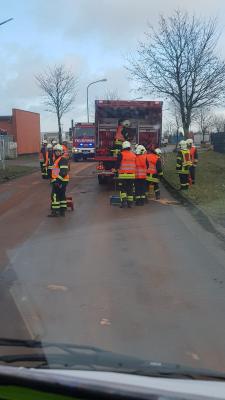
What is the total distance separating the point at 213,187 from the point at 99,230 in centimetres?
821

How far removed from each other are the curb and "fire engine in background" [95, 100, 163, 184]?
346 centimetres

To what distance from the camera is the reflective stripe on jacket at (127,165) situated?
48.9 ft

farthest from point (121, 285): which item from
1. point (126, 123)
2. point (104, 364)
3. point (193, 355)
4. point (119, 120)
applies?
point (119, 120)

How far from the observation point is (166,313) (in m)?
5.38

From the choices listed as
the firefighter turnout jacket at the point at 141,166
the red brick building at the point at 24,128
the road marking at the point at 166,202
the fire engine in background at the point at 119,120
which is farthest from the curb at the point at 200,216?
the red brick building at the point at 24,128

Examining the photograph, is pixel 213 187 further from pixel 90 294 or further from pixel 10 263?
pixel 90 294

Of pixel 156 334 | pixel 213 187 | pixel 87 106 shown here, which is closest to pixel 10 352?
pixel 156 334

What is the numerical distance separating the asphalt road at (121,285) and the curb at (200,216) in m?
0.30

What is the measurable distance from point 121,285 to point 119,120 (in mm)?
15385

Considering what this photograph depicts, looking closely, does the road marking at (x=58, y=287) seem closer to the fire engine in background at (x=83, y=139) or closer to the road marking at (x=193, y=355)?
the road marking at (x=193, y=355)

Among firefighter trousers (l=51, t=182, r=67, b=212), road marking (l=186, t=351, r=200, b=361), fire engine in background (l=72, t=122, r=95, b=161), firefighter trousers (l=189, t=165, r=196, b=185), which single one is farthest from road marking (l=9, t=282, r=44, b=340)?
fire engine in background (l=72, t=122, r=95, b=161)

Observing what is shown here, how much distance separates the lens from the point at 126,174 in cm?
1496

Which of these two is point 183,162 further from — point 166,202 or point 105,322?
point 105,322

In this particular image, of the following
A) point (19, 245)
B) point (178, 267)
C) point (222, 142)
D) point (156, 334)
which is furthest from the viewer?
point (222, 142)
